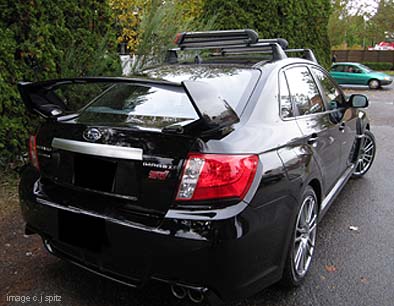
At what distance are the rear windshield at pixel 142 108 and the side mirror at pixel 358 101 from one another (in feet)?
7.41

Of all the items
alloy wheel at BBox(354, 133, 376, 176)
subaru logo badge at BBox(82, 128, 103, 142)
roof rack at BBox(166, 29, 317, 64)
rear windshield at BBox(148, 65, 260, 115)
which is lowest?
alloy wheel at BBox(354, 133, 376, 176)

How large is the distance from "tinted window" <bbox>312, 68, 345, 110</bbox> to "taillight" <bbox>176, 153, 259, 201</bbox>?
2.07 meters

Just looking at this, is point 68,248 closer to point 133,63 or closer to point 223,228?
point 223,228

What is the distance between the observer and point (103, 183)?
2225mm

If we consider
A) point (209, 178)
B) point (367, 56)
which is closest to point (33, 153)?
point (209, 178)

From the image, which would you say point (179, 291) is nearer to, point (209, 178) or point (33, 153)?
point (209, 178)

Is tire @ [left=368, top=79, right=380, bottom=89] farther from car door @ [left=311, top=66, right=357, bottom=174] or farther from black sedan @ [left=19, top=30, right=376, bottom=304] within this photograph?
black sedan @ [left=19, top=30, right=376, bottom=304]

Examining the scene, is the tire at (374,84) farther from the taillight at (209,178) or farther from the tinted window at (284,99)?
the taillight at (209,178)

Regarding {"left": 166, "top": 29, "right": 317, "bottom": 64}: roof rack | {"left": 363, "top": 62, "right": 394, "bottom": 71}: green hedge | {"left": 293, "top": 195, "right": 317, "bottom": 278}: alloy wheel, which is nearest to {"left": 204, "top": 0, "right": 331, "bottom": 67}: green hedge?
{"left": 166, "top": 29, "right": 317, "bottom": 64}: roof rack

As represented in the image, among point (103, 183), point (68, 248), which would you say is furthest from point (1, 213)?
point (103, 183)

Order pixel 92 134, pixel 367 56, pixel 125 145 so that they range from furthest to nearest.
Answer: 1. pixel 367 56
2. pixel 92 134
3. pixel 125 145

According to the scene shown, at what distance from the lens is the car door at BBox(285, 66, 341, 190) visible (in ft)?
9.70

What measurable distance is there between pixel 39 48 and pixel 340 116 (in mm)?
3435

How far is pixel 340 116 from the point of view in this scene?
3.82 meters
